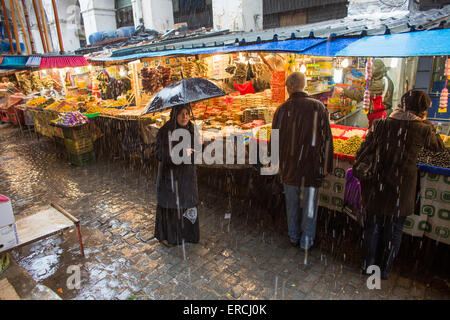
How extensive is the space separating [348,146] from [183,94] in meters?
2.64

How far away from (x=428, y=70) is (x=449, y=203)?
6841 millimetres

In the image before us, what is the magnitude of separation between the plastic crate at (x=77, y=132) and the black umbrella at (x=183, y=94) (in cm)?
534

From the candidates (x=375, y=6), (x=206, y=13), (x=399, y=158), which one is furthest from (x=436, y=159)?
(x=206, y=13)

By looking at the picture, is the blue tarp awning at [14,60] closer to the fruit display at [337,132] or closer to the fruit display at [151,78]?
the fruit display at [151,78]

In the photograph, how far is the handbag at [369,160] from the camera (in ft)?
10.8

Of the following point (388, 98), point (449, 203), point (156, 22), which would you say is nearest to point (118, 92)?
point (156, 22)

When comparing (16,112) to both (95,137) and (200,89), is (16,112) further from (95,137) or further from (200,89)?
(200,89)

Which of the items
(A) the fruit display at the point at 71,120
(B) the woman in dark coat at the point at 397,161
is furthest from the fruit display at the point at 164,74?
(B) the woman in dark coat at the point at 397,161

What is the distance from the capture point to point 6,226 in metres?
3.26

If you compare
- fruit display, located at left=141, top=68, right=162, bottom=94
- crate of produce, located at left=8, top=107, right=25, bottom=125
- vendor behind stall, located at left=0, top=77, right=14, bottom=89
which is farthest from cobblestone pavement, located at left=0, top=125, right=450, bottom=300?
vendor behind stall, located at left=0, top=77, right=14, bottom=89

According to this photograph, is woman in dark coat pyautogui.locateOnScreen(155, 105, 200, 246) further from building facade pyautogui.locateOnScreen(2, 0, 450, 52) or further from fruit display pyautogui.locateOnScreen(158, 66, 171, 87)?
building facade pyautogui.locateOnScreen(2, 0, 450, 52)

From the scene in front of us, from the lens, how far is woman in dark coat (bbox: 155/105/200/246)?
4059 mm

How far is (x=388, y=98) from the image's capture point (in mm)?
7168
